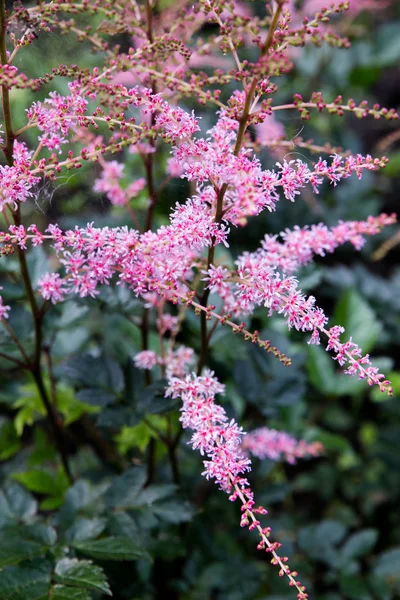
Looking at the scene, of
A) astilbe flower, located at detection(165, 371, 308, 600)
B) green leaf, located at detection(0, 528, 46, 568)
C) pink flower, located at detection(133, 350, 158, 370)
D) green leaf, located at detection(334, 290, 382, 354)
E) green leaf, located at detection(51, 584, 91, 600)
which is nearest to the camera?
astilbe flower, located at detection(165, 371, 308, 600)

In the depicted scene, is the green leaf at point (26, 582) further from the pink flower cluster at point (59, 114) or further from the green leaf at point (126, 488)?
the pink flower cluster at point (59, 114)

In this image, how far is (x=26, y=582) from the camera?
1304mm

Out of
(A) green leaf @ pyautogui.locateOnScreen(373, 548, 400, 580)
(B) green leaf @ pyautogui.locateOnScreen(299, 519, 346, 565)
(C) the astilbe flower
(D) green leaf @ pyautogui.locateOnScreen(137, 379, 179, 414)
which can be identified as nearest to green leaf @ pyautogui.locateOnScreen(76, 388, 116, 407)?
(D) green leaf @ pyautogui.locateOnScreen(137, 379, 179, 414)

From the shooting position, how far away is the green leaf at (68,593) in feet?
4.01

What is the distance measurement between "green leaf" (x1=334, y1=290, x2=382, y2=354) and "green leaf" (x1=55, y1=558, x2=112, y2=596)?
1.38m

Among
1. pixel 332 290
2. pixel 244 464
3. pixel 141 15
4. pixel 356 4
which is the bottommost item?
pixel 244 464

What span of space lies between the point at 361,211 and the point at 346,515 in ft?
5.21

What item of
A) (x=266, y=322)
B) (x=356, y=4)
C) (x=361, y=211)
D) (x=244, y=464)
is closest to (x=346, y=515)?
(x=266, y=322)

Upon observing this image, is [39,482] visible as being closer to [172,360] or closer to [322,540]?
[172,360]

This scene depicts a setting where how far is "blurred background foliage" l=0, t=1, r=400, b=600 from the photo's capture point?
1.46 meters

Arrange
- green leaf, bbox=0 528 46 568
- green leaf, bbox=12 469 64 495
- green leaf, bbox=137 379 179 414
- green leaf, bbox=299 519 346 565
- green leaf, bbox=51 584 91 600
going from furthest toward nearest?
green leaf, bbox=299 519 346 565
green leaf, bbox=12 469 64 495
green leaf, bbox=137 379 179 414
green leaf, bbox=0 528 46 568
green leaf, bbox=51 584 91 600

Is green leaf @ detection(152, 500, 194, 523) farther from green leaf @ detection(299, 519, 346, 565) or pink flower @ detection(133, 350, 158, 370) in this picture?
green leaf @ detection(299, 519, 346, 565)

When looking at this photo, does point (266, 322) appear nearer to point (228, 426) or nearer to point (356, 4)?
point (228, 426)

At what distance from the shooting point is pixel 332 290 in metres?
3.13
